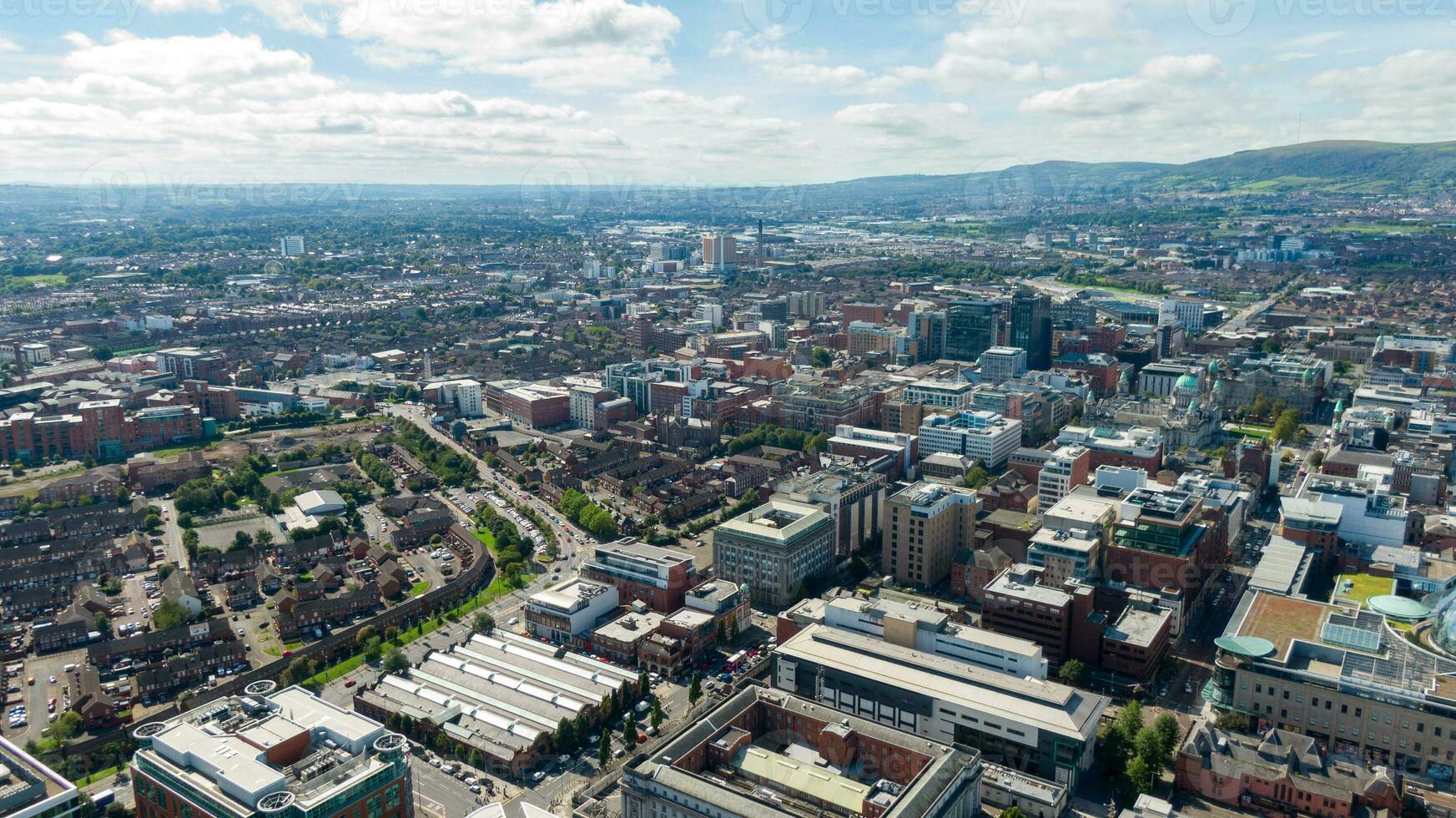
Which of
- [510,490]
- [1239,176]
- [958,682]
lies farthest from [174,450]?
[1239,176]

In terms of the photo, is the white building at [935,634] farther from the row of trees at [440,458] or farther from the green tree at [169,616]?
the row of trees at [440,458]

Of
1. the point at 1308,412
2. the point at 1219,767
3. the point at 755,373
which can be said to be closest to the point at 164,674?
the point at 1219,767

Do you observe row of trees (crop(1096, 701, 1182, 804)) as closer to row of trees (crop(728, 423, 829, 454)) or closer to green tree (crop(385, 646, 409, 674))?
green tree (crop(385, 646, 409, 674))

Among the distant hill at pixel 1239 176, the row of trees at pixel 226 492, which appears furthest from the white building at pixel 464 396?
the distant hill at pixel 1239 176

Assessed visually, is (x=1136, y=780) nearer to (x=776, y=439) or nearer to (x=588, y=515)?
(x=588, y=515)

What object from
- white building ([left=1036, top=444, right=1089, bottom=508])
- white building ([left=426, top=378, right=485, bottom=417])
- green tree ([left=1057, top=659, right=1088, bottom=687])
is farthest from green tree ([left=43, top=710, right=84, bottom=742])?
white building ([left=426, top=378, right=485, bottom=417])
